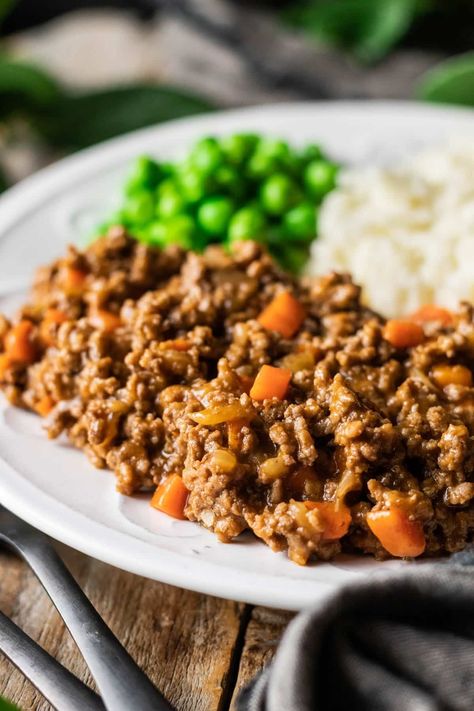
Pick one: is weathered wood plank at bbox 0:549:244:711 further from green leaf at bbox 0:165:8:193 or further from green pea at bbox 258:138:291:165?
green leaf at bbox 0:165:8:193

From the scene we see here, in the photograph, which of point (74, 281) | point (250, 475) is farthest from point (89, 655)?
point (74, 281)

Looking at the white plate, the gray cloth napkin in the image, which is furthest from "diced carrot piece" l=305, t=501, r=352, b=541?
the gray cloth napkin

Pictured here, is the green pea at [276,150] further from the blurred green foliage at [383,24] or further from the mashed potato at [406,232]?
the blurred green foliage at [383,24]

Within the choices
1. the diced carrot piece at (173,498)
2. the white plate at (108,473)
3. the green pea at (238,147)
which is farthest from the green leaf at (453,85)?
the diced carrot piece at (173,498)

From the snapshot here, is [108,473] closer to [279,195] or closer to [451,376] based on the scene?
[451,376]

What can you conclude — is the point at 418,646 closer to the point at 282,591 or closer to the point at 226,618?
the point at 282,591

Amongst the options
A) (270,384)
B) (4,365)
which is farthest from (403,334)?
(4,365)

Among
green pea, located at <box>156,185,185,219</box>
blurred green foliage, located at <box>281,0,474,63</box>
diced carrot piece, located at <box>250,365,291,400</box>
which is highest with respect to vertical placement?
diced carrot piece, located at <box>250,365,291,400</box>
